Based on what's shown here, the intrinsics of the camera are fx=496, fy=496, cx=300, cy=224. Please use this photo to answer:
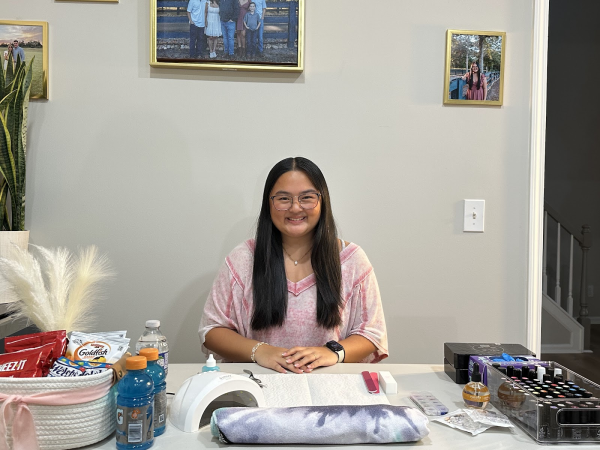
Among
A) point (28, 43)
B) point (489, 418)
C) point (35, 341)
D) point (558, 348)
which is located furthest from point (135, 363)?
point (558, 348)

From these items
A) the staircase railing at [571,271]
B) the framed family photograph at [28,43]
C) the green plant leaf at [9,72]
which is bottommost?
the staircase railing at [571,271]

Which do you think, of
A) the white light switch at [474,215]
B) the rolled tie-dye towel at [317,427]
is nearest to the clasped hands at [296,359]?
the rolled tie-dye towel at [317,427]

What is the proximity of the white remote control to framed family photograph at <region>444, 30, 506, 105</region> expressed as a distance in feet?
4.61

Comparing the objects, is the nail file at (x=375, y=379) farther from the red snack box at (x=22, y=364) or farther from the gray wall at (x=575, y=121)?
the gray wall at (x=575, y=121)

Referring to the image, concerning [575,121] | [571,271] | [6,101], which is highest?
[575,121]

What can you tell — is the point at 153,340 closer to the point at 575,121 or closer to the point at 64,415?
the point at 64,415

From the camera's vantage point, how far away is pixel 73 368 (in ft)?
3.22

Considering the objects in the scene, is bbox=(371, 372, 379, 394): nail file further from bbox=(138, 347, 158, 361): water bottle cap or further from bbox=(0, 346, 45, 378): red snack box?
bbox=(0, 346, 45, 378): red snack box

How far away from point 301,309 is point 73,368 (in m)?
0.93

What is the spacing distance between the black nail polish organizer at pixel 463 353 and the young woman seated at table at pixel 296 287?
39 cm

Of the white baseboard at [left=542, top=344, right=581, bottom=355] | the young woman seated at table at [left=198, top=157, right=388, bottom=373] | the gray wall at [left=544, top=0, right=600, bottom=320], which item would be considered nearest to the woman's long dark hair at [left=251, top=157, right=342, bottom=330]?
the young woman seated at table at [left=198, top=157, right=388, bottom=373]

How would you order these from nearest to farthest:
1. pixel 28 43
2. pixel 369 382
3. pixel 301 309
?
1. pixel 369 382
2. pixel 301 309
3. pixel 28 43

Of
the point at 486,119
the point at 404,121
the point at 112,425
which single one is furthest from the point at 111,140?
the point at 486,119

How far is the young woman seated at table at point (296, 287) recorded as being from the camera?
1.77m
